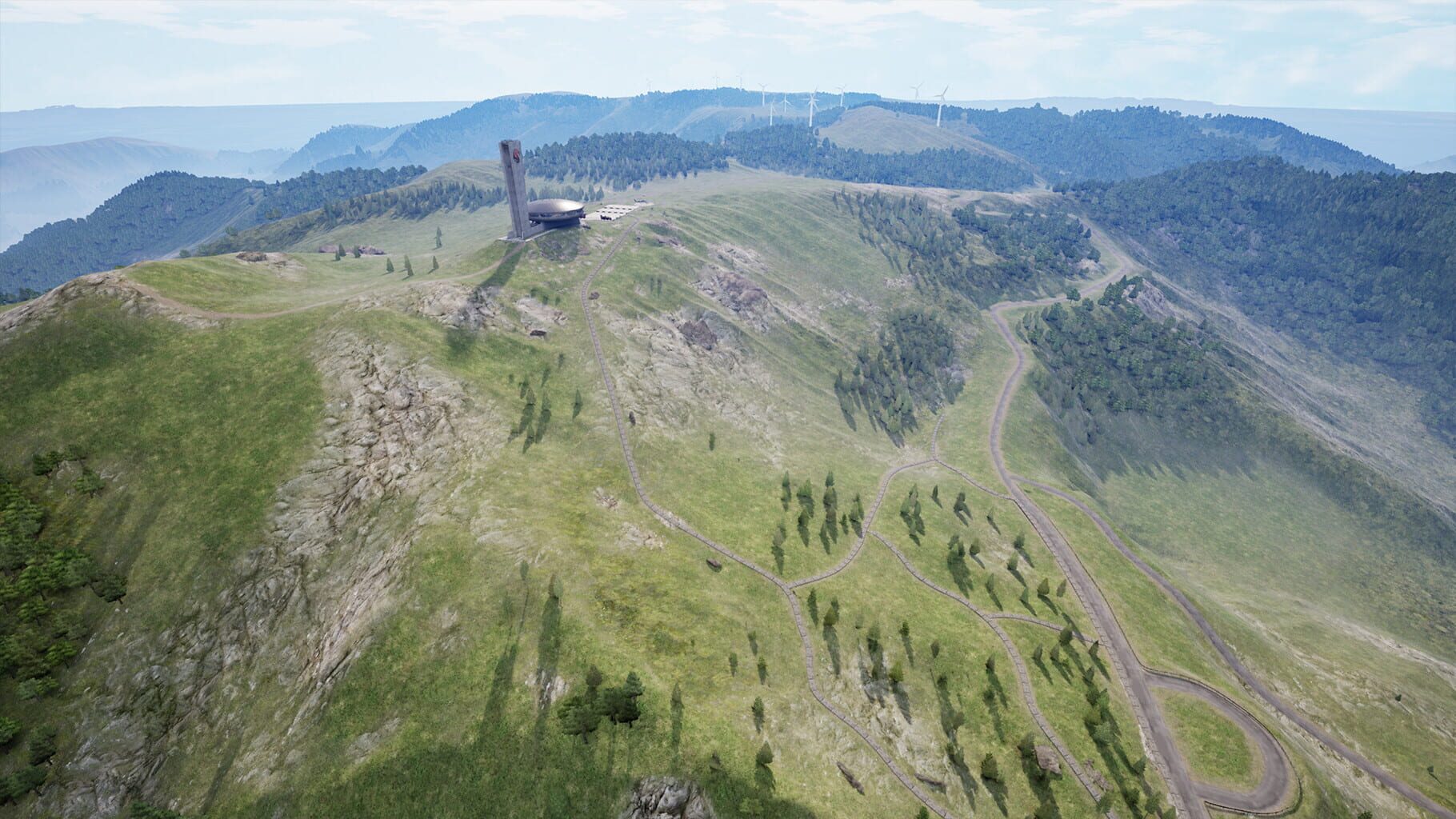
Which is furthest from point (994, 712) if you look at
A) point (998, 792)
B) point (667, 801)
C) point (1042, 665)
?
point (667, 801)

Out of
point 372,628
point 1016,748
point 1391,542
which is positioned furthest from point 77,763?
point 1391,542

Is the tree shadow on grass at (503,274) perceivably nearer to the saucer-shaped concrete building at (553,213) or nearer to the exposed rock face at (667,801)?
the saucer-shaped concrete building at (553,213)

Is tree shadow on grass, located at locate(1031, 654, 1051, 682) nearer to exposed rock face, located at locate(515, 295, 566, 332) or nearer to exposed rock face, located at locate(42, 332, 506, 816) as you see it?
exposed rock face, located at locate(42, 332, 506, 816)

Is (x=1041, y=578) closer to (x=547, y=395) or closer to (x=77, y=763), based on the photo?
(x=547, y=395)

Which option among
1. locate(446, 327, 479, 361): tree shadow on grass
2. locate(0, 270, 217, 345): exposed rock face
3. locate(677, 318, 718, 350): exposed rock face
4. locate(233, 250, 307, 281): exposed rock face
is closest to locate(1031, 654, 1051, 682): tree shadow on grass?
locate(677, 318, 718, 350): exposed rock face

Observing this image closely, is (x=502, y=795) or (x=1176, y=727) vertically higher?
(x=502, y=795)

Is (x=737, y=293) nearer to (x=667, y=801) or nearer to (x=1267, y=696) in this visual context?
(x=1267, y=696)
